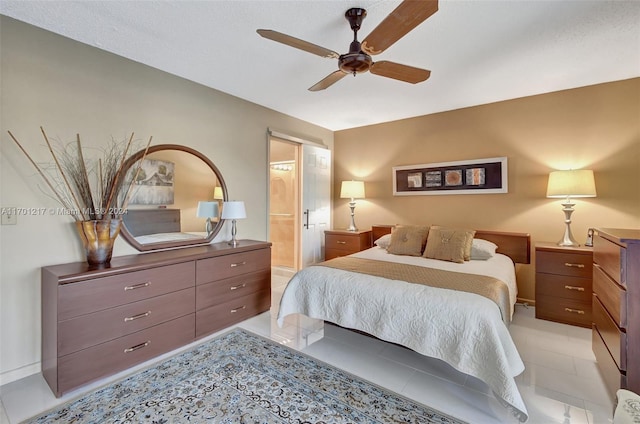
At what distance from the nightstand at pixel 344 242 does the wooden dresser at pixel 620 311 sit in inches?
A: 107

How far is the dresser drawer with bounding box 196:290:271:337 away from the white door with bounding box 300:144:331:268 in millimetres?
1429

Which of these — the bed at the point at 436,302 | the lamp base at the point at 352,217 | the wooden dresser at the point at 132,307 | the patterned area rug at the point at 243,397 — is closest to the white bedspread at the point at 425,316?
the bed at the point at 436,302

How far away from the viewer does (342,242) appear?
4.50 meters

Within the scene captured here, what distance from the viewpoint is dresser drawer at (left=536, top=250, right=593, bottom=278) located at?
2.84 m

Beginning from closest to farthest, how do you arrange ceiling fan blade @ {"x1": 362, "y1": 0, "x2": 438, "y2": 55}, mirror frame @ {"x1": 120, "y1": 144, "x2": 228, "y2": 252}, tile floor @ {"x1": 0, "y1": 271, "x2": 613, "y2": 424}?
ceiling fan blade @ {"x1": 362, "y1": 0, "x2": 438, "y2": 55} → tile floor @ {"x1": 0, "y1": 271, "x2": 613, "y2": 424} → mirror frame @ {"x1": 120, "y1": 144, "x2": 228, "y2": 252}

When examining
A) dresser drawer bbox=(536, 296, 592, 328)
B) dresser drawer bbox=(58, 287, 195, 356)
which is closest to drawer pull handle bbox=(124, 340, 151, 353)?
dresser drawer bbox=(58, 287, 195, 356)

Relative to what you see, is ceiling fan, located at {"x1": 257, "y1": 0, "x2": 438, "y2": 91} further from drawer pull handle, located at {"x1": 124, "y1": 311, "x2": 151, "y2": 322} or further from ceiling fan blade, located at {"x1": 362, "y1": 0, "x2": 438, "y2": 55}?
drawer pull handle, located at {"x1": 124, "y1": 311, "x2": 151, "y2": 322}

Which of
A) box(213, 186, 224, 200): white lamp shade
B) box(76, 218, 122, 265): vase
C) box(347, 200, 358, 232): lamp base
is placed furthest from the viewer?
box(347, 200, 358, 232): lamp base

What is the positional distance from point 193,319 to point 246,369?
0.73m

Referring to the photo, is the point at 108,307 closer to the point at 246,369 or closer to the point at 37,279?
the point at 37,279

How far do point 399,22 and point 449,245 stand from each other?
2320mm

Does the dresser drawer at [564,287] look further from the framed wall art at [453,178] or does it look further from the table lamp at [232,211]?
the table lamp at [232,211]

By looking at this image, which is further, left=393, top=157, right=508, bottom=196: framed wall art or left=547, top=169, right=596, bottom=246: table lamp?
left=393, top=157, right=508, bottom=196: framed wall art

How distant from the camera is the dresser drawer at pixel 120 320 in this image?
74.3 inches
